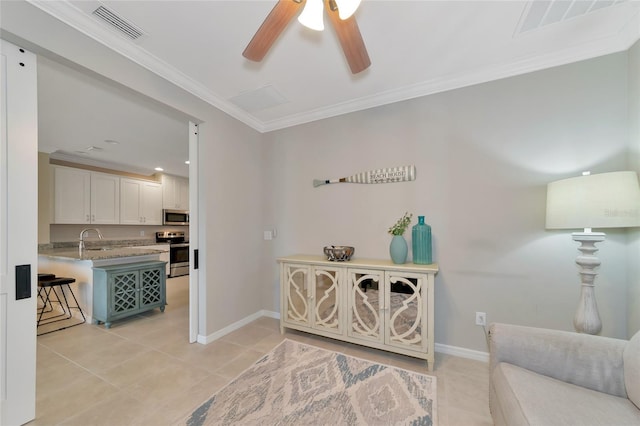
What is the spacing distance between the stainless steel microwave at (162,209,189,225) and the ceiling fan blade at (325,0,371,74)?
592cm

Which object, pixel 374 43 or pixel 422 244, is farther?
pixel 422 244

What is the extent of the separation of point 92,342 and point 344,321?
2.61m

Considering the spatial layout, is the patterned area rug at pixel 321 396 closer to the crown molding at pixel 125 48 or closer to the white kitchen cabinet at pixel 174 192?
the crown molding at pixel 125 48

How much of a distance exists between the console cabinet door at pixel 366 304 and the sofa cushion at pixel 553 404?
1007 millimetres

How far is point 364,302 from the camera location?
2.21 meters

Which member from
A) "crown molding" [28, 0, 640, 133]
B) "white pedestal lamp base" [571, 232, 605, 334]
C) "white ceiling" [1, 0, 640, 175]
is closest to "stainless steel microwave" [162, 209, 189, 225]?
"white ceiling" [1, 0, 640, 175]

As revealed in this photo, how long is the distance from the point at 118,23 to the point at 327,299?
269cm

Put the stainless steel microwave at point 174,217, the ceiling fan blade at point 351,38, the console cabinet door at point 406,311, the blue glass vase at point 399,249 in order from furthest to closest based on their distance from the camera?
the stainless steel microwave at point 174,217 → the blue glass vase at point 399,249 → the console cabinet door at point 406,311 → the ceiling fan blade at point 351,38

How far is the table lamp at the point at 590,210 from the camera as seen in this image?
1.35 metres

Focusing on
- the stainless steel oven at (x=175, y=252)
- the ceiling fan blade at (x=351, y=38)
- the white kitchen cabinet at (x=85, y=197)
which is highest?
the ceiling fan blade at (x=351, y=38)

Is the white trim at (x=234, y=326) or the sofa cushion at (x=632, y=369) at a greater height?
the sofa cushion at (x=632, y=369)

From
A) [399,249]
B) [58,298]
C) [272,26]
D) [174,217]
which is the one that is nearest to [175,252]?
[174,217]

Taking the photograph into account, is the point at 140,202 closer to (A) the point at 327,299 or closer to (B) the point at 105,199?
(B) the point at 105,199

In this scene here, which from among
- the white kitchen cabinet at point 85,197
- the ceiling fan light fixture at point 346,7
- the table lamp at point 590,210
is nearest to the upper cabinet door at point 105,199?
the white kitchen cabinet at point 85,197
